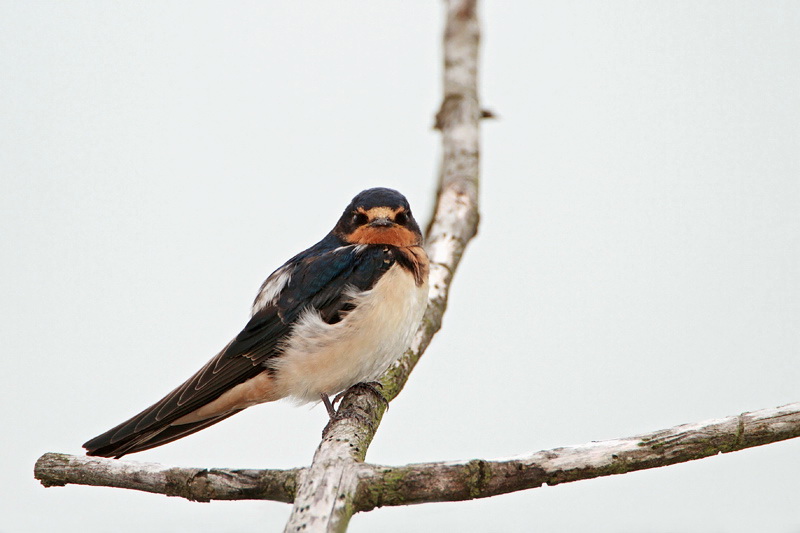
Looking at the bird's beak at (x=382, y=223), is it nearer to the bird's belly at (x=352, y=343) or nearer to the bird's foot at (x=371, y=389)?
the bird's belly at (x=352, y=343)

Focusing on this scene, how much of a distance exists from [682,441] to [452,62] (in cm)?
382

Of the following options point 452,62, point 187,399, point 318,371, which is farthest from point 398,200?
point 452,62

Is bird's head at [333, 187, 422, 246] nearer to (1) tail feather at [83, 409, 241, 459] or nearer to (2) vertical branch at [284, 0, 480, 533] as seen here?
(2) vertical branch at [284, 0, 480, 533]

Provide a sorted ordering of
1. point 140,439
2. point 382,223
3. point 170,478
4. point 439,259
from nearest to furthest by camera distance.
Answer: point 170,478, point 140,439, point 382,223, point 439,259

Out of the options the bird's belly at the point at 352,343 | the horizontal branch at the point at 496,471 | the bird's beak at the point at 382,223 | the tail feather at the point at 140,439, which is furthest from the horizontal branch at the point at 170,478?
the bird's beak at the point at 382,223

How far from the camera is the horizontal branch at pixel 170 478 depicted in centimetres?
272

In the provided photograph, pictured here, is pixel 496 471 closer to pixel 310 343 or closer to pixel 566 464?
pixel 566 464

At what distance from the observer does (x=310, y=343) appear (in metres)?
3.85

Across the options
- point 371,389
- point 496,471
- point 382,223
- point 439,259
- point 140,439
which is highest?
point 439,259

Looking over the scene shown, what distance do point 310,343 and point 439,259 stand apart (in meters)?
1.09

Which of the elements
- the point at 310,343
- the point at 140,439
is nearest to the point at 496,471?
the point at 310,343

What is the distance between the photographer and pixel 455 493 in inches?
104

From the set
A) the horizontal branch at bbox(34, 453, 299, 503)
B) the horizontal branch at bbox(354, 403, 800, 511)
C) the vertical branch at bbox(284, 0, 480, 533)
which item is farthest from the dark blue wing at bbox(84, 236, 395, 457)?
the horizontal branch at bbox(354, 403, 800, 511)

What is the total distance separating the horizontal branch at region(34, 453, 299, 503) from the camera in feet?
8.94
